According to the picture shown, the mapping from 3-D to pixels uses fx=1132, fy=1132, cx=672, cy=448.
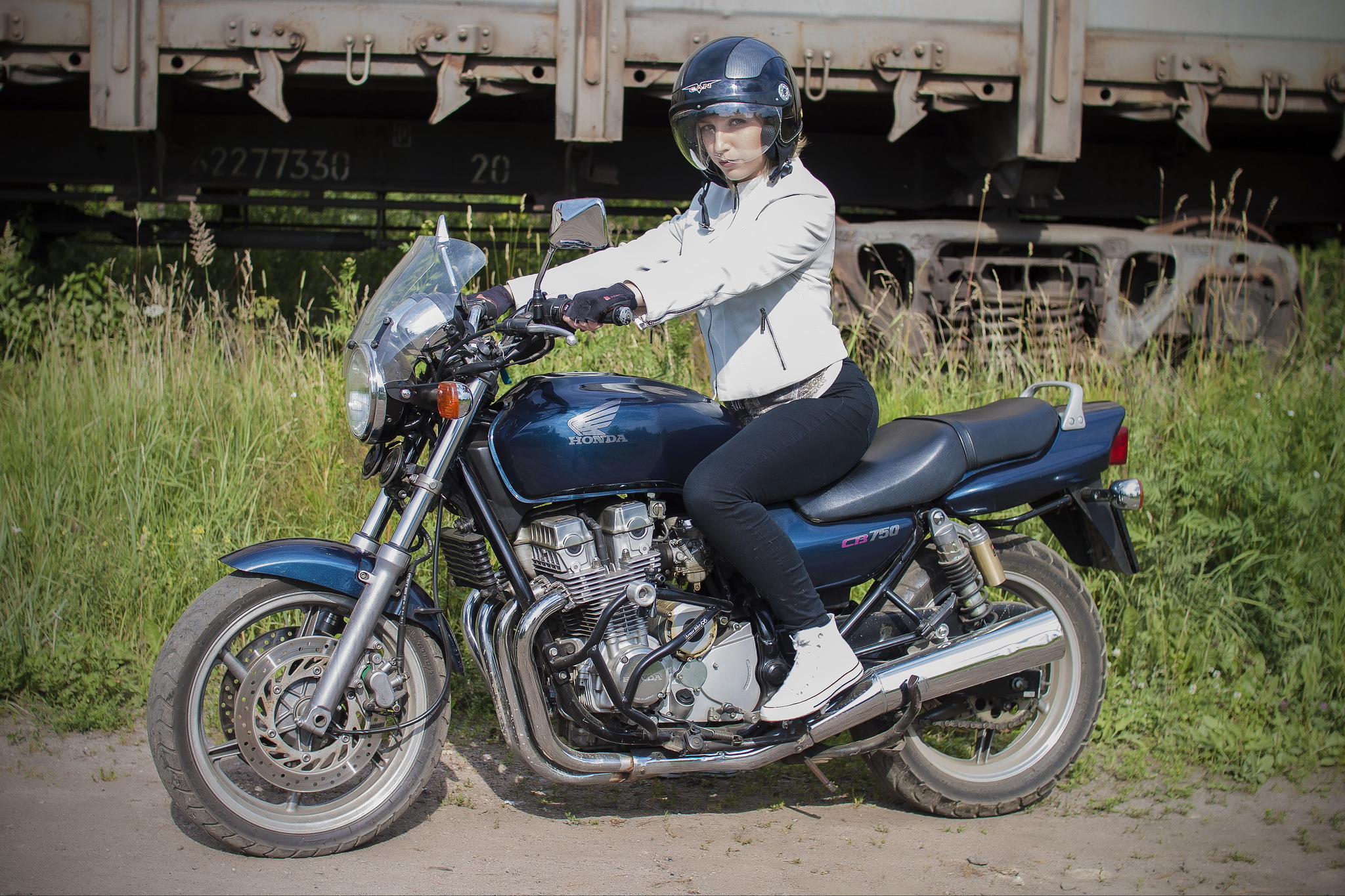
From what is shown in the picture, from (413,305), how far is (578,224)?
1.45 feet

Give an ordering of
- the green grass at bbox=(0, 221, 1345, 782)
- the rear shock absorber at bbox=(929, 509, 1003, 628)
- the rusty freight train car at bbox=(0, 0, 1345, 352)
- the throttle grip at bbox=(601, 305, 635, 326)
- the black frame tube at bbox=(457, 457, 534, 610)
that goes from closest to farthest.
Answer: the throttle grip at bbox=(601, 305, 635, 326) < the black frame tube at bbox=(457, 457, 534, 610) < the rear shock absorber at bbox=(929, 509, 1003, 628) < the green grass at bbox=(0, 221, 1345, 782) < the rusty freight train car at bbox=(0, 0, 1345, 352)

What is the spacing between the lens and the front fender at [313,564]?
110 inches

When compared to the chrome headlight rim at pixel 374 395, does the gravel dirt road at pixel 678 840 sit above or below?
below

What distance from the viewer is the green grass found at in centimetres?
395

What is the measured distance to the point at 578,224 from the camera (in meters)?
2.70

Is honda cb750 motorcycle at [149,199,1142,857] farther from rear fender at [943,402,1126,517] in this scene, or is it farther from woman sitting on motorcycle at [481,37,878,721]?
woman sitting on motorcycle at [481,37,878,721]

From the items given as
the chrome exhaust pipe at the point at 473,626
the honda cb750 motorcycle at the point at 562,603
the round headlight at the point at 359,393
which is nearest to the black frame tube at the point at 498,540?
the honda cb750 motorcycle at the point at 562,603

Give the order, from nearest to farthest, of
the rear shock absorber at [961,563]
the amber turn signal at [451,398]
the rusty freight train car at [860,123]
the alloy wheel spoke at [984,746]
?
the amber turn signal at [451,398] < the rear shock absorber at [961,563] < the alloy wheel spoke at [984,746] < the rusty freight train car at [860,123]

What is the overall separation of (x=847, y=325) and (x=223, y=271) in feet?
17.3

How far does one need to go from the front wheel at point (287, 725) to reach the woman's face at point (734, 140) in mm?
1508

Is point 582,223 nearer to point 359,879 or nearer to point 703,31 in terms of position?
point 359,879

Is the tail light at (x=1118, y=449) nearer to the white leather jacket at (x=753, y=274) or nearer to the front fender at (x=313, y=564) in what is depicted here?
the white leather jacket at (x=753, y=274)

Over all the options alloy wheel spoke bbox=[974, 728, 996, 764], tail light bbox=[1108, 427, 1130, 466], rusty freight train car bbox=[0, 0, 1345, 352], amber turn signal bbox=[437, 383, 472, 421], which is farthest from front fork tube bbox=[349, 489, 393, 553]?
rusty freight train car bbox=[0, 0, 1345, 352]

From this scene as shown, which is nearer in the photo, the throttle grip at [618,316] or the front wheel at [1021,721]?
the throttle grip at [618,316]
